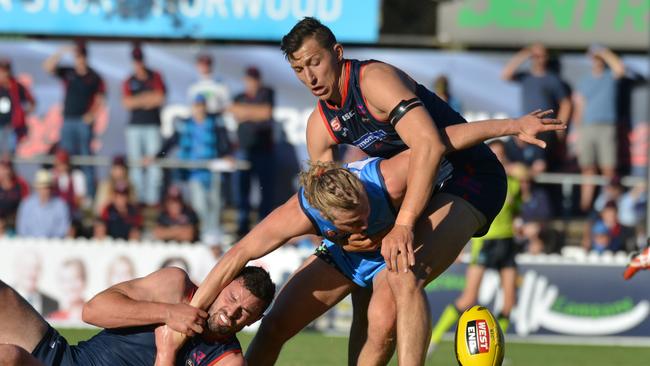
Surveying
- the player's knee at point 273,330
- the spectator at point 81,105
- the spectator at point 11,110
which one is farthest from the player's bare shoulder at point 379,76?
the spectator at point 11,110

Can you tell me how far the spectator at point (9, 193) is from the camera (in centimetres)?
1372

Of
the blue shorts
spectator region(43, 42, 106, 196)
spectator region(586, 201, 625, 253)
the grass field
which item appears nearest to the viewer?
the blue shorts

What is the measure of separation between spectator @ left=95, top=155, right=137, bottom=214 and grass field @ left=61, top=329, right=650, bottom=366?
197cm

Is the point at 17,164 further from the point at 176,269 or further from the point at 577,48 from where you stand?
the point at 176,269

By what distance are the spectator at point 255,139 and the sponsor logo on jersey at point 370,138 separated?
708 cm

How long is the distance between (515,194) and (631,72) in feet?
11.8

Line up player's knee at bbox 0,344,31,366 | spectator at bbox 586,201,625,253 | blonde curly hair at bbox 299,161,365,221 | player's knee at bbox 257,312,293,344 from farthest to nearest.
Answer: spectator at bbox 586,201,625,253, player's knee at bbox 257,312,293,344, blonde curly hair at bbox 299,161,365,221, player's knee at bbox 0,344,31,366

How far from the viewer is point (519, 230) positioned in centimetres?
1284

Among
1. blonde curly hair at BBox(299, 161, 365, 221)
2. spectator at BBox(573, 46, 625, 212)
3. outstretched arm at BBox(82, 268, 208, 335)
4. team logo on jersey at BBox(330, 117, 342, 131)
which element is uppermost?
team logo on jersey at BBox(330, 117, 342, 131)

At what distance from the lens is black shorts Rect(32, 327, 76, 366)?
6.10 meters

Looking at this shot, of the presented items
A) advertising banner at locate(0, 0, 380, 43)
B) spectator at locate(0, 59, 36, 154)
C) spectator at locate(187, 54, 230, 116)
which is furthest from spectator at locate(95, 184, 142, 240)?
advertising banner at locate(0, 0, 380, 43)

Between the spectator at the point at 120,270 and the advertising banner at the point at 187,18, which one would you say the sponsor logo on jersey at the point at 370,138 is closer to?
the spectator at the point at 120,270

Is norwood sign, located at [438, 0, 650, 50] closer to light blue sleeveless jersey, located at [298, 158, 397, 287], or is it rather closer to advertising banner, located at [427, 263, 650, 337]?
advertising banner, located at [427, 263, 650, 337]

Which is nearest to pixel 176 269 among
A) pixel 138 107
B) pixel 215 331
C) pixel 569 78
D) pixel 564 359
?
pixel 215 331
